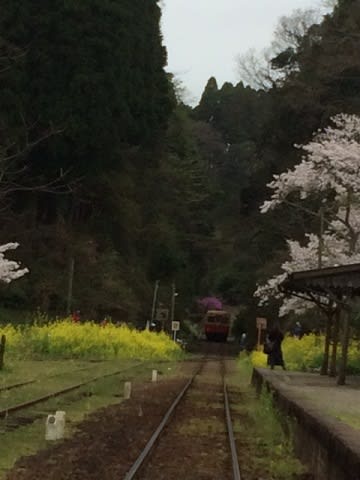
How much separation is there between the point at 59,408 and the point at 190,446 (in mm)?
3860

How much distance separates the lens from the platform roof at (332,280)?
14121 millimetres

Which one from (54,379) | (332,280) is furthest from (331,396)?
(54,379)

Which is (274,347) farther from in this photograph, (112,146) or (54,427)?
(112,146)

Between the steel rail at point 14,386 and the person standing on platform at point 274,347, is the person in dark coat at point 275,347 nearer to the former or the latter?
the person standing on platform at point 274,347

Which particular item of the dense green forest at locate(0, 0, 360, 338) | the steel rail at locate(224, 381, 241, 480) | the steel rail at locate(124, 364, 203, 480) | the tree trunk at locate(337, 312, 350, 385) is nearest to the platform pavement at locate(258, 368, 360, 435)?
the tree trunk at locate(337, 312, 350, 385)

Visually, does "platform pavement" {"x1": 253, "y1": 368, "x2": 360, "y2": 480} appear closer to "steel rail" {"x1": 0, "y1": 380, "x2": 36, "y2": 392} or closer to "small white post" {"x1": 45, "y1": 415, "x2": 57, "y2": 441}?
"small white post" {"x1": 45, "y1": 415, "x2": 57, "y2": 441}

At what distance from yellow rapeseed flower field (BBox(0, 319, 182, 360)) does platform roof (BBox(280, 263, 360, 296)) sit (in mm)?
10962

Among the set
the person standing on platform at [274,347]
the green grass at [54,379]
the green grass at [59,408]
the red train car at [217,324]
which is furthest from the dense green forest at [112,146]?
the green grass at [59,408]

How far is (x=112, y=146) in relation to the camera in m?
40.0

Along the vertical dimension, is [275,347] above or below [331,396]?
above

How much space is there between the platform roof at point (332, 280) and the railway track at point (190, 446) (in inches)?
121

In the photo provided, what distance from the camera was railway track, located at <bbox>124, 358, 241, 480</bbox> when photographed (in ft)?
27.4

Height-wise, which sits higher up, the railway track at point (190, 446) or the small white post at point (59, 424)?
the small white post at point (59, 424)

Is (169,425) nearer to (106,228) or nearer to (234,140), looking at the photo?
(106,228)
